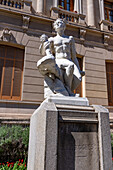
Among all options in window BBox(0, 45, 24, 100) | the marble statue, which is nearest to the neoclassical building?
window BBox(0, 45, 24, 100)

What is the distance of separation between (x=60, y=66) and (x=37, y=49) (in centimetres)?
648

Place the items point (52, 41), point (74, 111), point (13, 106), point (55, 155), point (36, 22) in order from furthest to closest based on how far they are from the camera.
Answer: point (36, 22)
point (13, 106)
point (52, 41)
point (74, 111)
point (55, 155)

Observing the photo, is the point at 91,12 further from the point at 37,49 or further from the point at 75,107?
the point at 75,107

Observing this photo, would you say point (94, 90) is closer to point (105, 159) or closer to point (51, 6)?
point (51, 6)

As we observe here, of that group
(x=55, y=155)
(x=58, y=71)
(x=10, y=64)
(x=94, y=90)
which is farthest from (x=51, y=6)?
(x=55, y=155)

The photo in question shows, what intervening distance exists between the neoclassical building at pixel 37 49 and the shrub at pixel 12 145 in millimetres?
1550

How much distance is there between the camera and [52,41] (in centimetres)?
487

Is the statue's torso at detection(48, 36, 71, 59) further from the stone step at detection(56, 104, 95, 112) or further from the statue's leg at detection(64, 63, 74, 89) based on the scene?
the stone step at detection(56, 104, 95, 112)

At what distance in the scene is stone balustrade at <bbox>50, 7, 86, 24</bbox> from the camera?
11.5 meters

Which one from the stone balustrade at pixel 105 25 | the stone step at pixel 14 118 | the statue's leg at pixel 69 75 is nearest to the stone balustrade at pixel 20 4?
the stone balustrade at pixel 105 25

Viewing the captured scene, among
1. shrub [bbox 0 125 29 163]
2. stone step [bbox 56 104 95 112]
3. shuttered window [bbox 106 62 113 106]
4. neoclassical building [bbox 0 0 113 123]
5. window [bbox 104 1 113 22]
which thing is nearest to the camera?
stone step [bbox 56 104 95 112]

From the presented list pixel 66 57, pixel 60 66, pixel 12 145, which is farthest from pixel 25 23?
pixel 12 145

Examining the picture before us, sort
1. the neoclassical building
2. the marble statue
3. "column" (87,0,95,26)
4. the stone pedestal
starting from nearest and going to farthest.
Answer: the stone pedestal
the marble statue
the neoclassical building
"column" (87,0,95,26)

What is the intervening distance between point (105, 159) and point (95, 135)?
506 mm
